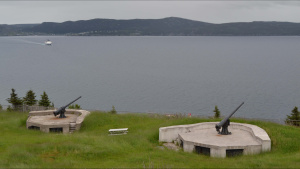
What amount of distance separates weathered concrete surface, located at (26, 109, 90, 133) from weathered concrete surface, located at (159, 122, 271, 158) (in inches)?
289

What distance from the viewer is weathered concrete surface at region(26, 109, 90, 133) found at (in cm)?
2548

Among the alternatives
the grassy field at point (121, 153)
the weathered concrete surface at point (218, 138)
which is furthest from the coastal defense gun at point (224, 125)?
the grassy field at point (121, 153)

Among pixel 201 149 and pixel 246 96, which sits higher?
pixel 201 149

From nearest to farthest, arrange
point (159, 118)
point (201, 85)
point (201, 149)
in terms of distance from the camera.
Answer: point (201, 149)
point (159, 118)
point (201, 85)

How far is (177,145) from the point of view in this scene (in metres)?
22.2

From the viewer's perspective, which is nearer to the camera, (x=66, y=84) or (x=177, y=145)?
(x=177, y=145)

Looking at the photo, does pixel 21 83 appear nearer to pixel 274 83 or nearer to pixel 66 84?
pixel 66 84

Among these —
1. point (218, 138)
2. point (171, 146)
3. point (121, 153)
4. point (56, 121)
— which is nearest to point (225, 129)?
point (218, 138)

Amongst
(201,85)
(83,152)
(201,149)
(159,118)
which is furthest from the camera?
(201,85)

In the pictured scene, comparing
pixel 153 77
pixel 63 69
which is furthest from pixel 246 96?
pixel 63 69

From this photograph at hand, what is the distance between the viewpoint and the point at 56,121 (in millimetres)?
27047

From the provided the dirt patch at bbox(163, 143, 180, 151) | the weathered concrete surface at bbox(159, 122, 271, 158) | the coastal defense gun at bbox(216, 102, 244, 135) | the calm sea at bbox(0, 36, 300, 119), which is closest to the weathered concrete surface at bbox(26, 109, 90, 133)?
the weathered concrete surface at bbox(159, 122, 271, 158)

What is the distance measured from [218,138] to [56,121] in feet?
42.4

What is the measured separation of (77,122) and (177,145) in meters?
8.41
